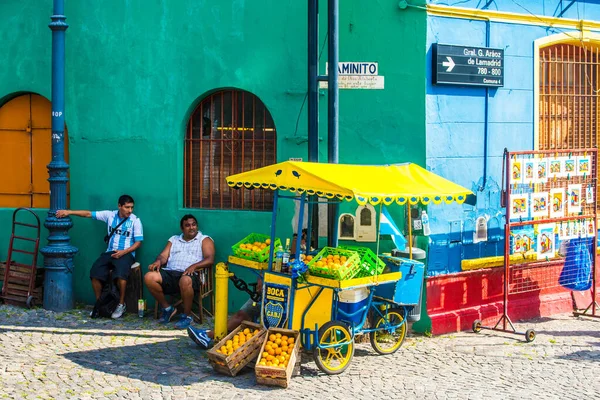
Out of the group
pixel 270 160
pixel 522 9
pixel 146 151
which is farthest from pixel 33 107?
pixel 522 9

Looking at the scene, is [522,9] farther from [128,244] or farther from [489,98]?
[128,244]

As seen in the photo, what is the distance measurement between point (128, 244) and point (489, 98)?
4.81m

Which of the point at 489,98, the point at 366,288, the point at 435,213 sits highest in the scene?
the point at 489,98

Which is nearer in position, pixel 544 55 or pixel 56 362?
pixel 56 362

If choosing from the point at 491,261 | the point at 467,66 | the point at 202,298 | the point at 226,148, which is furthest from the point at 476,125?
the point at 202,298

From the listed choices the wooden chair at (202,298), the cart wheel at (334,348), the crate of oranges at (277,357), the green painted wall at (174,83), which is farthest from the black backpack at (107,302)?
the cart wheel at (334,348)

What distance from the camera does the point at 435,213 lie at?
990cm

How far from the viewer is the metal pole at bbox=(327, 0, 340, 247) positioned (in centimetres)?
933

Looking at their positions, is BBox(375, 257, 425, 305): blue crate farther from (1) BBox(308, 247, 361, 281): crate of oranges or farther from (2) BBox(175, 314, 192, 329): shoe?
(2) BBox(175, 314, 192, 329): shoe

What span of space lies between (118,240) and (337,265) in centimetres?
381

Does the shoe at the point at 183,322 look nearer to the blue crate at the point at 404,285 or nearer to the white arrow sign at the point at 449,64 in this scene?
the blue crate at the point at 404,285

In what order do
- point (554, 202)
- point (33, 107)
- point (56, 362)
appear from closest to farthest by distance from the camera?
point (56, 362) → point (554, 202) → point (33, 107)

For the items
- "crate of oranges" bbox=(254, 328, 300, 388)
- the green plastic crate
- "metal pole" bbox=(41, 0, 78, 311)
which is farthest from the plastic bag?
"metal pole" bbox=(41, 0, 78, 311)

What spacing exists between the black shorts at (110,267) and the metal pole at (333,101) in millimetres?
2765
